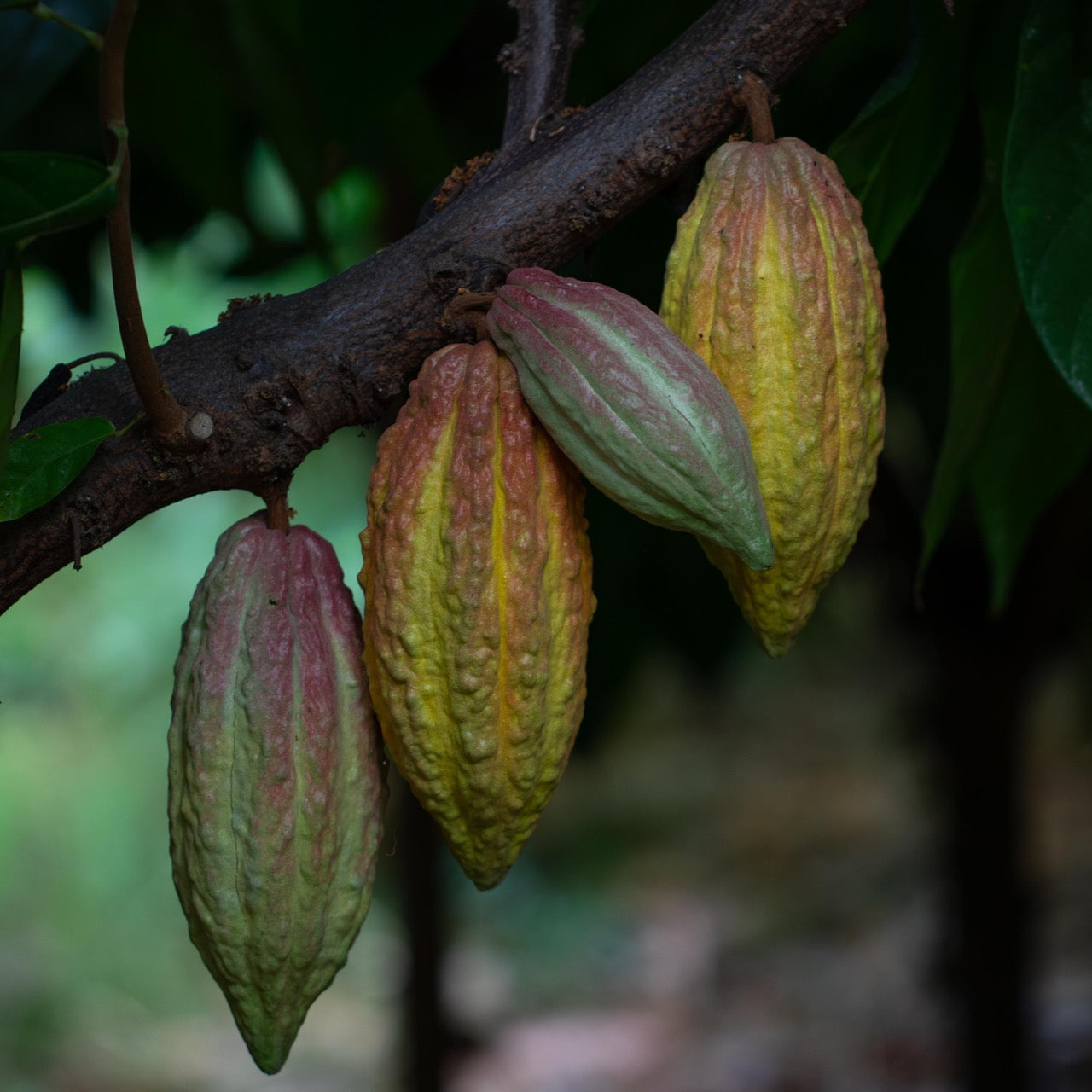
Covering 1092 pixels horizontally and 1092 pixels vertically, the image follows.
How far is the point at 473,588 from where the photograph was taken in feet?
2.00

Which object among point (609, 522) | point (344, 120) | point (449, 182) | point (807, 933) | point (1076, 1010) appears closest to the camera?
point (449, 182)

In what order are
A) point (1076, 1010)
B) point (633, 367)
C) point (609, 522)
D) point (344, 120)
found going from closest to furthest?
point (633, 367) → point (344, 120) → point (609, 522) → point (1076, 1010)

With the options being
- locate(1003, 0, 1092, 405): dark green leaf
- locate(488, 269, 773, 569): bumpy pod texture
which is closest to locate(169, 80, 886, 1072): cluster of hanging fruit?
locate(488, 269, 773, 569): bumpy pod texture

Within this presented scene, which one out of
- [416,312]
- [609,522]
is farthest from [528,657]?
[609,522]

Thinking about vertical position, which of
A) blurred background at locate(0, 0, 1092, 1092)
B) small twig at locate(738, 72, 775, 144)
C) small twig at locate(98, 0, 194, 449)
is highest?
small twig at locate(98, 0, 194, 449)

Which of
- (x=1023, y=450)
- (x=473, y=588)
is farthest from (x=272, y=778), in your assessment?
(x=1023, y=450)

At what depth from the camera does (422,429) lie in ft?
2.05

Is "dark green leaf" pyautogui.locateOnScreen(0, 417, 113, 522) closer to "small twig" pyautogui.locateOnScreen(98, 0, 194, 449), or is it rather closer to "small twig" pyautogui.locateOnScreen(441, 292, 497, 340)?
"small twig" pyautogui.locateOnScreen(98, 0, 194, 449)

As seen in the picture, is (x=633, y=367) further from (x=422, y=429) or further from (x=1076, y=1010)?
(x=1076, y=1010)

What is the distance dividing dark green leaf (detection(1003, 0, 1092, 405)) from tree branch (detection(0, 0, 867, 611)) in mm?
150

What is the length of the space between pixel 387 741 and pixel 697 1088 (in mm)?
2796

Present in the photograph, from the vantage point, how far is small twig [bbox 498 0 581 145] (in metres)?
0.74

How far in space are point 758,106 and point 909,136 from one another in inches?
9.6

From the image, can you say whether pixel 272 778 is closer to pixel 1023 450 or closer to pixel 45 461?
pixel 45 461
